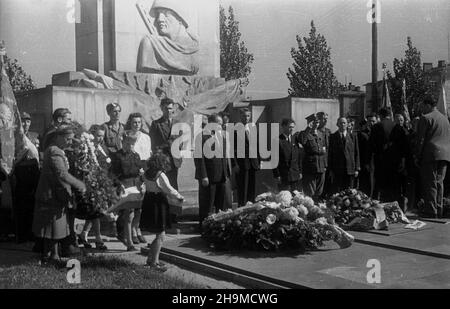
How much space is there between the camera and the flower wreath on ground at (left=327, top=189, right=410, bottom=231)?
7352 mm

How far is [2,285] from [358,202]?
4644 millimetres

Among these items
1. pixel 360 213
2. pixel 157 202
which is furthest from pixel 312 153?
pixel 157 202

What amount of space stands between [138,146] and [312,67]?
18.9m

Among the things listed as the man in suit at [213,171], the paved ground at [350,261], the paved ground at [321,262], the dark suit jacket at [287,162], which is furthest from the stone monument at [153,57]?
the paved ground at [350,261]

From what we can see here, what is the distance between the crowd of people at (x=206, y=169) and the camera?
588 cm

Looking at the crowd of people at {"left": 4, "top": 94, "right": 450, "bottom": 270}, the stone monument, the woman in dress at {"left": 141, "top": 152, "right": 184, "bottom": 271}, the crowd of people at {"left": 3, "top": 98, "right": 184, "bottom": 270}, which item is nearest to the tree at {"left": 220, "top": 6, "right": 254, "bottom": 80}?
the stone monument

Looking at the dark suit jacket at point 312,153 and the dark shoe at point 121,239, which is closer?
the dark shoe at point 121,239

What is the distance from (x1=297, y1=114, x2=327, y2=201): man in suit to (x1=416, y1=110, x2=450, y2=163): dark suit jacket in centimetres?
146

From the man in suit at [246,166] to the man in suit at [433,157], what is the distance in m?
2.49

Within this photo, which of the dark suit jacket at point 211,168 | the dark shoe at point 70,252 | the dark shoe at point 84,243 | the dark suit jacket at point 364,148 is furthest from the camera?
the dark suit jacket at point 364,148

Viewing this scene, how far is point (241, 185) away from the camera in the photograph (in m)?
8.55

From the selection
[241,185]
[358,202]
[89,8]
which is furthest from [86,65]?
[358,202]

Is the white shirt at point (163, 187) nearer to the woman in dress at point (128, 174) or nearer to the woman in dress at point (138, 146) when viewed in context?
the woman in dress at point (128, 174)
